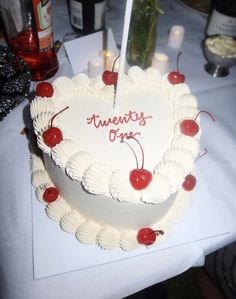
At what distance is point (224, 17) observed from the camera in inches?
46.0

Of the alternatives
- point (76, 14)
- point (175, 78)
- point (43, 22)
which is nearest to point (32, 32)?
point (43, 22)

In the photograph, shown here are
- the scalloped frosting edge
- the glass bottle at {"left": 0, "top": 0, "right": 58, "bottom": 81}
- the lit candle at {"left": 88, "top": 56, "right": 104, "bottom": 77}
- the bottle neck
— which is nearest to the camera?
the scalloped frosting edge

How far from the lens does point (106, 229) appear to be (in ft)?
2.54

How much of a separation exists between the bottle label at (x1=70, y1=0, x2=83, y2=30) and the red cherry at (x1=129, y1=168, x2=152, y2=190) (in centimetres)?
78

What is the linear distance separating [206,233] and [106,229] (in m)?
0.25

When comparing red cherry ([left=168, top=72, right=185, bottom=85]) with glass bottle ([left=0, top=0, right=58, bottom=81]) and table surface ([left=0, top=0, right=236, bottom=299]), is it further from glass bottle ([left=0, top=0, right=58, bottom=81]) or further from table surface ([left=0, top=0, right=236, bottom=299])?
glass bottle ([left=0, top=0, right=58, bottom=81])

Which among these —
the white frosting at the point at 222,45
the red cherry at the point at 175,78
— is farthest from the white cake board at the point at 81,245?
the white frosting at the point at 222,45

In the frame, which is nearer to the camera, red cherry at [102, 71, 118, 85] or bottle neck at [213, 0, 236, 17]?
red cherry at [102, 71, 118, 85]

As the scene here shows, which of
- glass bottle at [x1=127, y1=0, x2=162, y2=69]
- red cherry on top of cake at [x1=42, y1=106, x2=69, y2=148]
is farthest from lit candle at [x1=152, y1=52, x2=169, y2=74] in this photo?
red cherry on top of cake at [x1=42, y1=106, x2=69, y2=148]

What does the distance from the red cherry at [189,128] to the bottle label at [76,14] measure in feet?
2.19

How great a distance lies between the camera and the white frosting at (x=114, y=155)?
2.17ft

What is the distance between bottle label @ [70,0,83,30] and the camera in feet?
3.75

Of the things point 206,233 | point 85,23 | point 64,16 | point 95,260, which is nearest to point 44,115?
point 95,260

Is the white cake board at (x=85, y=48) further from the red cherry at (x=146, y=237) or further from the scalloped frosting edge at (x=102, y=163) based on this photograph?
the red cherry at (x=146, y=237)
